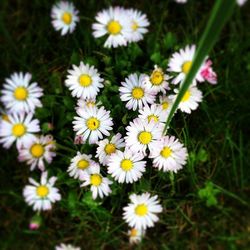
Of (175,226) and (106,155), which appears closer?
(106,155)

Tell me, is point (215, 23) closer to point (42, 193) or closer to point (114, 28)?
point (114, 28)

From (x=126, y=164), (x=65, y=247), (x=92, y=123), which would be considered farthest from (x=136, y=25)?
(x=65, y=247)

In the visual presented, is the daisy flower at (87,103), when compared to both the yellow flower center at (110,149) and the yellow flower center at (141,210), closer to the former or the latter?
the yellow flower center at (110,149)

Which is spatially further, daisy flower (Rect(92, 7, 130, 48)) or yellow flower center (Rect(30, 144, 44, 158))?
daisy flower (Rect(92, 7, 130, 48))

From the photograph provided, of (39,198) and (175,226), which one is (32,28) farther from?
(175,226)

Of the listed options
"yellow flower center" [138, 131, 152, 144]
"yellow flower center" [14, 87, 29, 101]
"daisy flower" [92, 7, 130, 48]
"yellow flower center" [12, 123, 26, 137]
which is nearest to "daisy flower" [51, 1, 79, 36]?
"daisy flower" [92, 7, 130, 48]

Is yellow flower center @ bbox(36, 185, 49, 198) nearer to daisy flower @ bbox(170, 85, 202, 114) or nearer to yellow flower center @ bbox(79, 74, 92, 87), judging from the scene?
yellow flower center @ bbox(79, 74, 92, 87)

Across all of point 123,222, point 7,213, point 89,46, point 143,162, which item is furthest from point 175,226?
point 89,46
